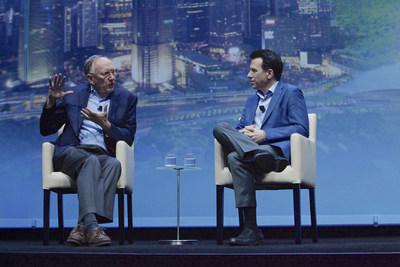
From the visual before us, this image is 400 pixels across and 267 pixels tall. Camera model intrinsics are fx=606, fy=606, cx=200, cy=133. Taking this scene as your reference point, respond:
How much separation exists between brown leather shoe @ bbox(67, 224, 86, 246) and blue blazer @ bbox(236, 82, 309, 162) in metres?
1.14

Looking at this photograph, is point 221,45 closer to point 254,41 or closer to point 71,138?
point 254,41

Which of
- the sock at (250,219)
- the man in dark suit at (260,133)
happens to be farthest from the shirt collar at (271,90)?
the sock at (250,219)

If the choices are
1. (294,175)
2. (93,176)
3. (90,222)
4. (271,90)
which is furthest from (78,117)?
(294,175)

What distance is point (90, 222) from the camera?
10.0 feet

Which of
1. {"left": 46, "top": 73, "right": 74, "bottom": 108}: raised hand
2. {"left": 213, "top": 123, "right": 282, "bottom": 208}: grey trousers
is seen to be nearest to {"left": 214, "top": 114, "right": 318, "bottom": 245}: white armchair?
{"left": 213, "top": 123, "right": 282, "bottom": 208}: grey trousers

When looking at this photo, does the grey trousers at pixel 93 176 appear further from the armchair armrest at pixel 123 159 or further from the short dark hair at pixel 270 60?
the short dark hair at pixel 270 60

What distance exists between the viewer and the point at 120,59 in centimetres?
529

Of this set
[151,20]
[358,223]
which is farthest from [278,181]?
[151,20]

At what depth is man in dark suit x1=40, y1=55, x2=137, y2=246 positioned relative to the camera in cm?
321

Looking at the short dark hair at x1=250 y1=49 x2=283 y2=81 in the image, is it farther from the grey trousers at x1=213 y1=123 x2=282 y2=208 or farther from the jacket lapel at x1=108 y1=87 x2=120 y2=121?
the jacket lapel at x1=108 y1=87 x2=120 y2=121

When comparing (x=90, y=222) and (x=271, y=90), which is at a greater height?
(x=271, y=90)

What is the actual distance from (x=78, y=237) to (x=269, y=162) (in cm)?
107

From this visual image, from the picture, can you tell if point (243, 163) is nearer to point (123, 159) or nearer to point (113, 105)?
point (123, 159)

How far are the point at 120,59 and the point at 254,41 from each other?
1174 mm
